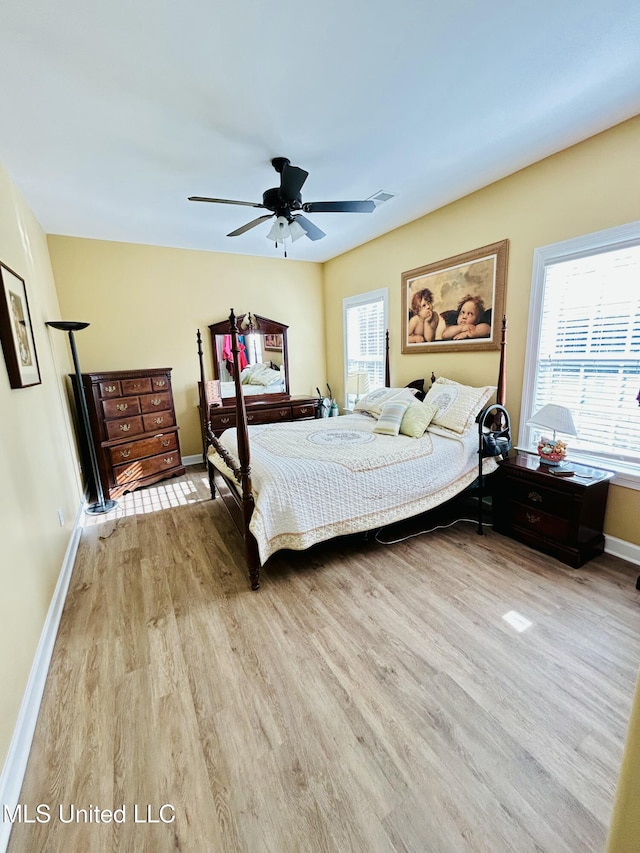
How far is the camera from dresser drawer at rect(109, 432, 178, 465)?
3.66m

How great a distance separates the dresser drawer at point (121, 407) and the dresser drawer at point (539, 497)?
3696 millimetres

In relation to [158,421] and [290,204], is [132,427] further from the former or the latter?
[290,204]

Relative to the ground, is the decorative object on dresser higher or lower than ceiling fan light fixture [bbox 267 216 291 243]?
lower

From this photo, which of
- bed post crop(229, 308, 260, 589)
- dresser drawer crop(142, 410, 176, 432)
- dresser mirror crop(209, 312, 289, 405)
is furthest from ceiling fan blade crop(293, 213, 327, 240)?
dresser drawer crop(142, 410, 176, 432)

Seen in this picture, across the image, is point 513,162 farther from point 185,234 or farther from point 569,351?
point 185,234

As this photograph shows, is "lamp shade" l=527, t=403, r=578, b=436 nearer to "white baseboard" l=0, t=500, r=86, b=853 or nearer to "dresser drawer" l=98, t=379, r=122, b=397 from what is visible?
"white baseboard" l=0, t=500, r=86, b=853

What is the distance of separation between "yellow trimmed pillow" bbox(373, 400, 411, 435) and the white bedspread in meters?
0.10

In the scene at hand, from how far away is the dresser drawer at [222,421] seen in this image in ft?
14.1

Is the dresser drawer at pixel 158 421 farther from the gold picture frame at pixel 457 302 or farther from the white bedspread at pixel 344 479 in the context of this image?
the gold picture frame at pixel 457 302

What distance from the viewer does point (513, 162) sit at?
2602mm

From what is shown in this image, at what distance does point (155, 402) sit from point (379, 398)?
2.52 m

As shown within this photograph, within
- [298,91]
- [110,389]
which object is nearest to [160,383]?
[110,389]

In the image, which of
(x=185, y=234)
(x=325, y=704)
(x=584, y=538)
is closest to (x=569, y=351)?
(x=584, y=538)

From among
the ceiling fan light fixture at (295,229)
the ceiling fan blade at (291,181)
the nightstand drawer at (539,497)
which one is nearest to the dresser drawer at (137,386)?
the ceiling fan light fixture at (295,229)
